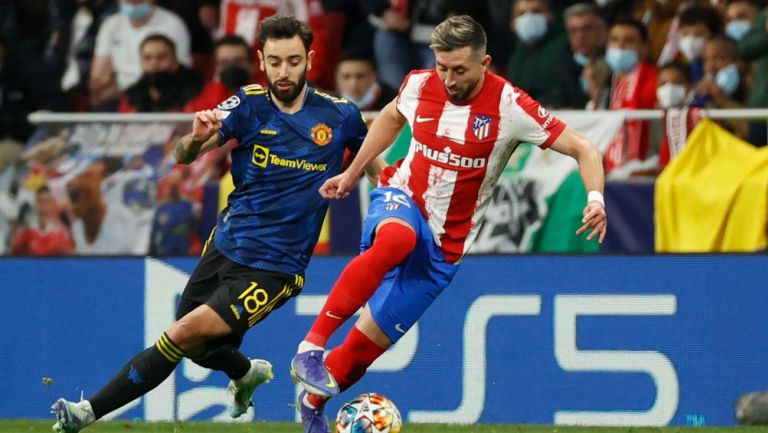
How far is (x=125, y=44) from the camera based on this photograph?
47.3ft

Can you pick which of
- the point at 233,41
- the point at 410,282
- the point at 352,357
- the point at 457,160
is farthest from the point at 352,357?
the point at 233,41

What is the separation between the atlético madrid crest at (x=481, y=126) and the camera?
8.27 meters

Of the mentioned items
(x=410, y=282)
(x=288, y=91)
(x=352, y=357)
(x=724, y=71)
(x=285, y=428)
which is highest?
(x=724, y=71)

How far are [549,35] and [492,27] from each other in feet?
2.57

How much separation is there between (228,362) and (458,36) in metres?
2.27

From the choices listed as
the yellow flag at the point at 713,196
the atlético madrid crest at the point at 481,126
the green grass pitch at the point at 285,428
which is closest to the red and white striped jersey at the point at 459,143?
the atlético madrid crest at the point at 481,126

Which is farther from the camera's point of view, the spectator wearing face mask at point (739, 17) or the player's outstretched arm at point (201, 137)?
the spectator wearing face mask at point (739, 17)

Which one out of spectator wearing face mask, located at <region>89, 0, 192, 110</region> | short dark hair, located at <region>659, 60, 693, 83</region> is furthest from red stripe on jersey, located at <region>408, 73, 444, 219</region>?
spectator wearing face mask, located at <region>89, 0, 192, 110</region>

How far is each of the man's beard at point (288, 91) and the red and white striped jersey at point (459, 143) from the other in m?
0.51

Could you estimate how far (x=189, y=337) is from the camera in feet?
27.2

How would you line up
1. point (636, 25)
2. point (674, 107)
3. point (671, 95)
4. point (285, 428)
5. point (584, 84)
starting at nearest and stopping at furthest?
1. point (285, 428)
2. point (674, 107)
3. point (671, 95)
4. point (636, 25)
5. point (584, 84)

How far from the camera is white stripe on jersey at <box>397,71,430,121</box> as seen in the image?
8.41 metres

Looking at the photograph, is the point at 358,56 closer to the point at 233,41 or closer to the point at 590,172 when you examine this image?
the point at 233,41

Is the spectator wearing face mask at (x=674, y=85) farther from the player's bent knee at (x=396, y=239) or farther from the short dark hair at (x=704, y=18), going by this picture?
the player's bent knee at (x=396, y=239)
